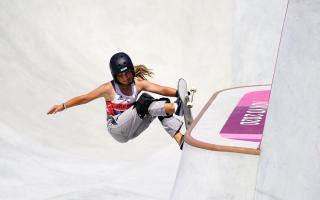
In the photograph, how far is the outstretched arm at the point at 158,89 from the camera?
583 centimetres

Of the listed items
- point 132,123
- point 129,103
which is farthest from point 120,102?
point 132,123

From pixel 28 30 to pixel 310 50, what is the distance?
12.4 meters

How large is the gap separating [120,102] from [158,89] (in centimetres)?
56

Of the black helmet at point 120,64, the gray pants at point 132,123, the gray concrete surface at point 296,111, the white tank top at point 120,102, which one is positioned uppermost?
the gray concrete surface at point 296,111

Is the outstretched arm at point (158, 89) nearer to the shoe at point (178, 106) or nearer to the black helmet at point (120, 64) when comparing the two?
the shoe at point (178, 106)

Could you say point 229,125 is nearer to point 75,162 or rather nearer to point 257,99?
point 257,99

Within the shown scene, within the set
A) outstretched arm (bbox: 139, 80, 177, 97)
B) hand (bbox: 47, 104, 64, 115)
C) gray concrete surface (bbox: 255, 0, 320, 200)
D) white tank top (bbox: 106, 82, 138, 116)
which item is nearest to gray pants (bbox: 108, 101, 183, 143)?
white tank top (bbox: 106, 82, 138, 116)

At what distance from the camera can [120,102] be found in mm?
6070

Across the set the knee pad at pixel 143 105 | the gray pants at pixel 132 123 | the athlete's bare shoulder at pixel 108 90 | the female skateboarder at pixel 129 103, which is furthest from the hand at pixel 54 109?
the knee pad at pixel 143 105

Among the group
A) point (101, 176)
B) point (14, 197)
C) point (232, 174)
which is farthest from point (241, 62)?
point (232, 174)

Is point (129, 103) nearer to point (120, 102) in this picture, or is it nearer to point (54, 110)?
point (120, 102)

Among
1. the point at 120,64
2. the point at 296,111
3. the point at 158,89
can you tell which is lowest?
the point at 158,89

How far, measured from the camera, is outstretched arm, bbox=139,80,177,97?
5828 mm

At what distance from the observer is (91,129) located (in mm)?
11219
